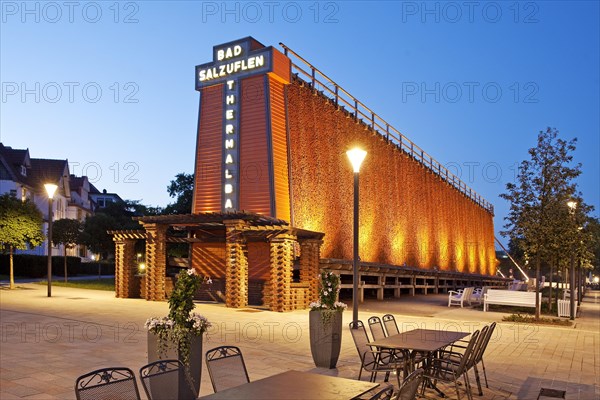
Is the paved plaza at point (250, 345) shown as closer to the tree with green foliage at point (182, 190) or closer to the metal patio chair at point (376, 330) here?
the metal patio chair at point (376, 330)

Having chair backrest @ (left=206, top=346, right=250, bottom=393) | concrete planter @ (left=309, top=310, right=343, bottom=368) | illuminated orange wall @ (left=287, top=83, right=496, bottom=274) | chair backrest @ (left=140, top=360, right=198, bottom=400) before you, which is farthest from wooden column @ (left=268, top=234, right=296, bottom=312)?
chair backrest @ (left=140, top=360, right=198, bottom=400)

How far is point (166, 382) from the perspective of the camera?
15.4ft

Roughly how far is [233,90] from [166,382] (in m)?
20.2

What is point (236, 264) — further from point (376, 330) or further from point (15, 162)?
point (15, 162)

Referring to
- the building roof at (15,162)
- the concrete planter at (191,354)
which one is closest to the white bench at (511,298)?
the concrete planter at (191,354)

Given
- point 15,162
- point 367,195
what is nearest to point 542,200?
point 367,195

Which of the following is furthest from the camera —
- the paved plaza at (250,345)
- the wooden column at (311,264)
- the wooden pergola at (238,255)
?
the wooden column at (311,264)

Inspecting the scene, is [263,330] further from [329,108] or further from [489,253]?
[489,253]

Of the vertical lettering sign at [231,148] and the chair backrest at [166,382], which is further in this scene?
the vertical lettering sign at [231,148]

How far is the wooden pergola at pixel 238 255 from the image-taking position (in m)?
18.6

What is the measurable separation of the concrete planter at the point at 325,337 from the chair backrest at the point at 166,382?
13.7 ft

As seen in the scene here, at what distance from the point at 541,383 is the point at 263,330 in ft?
23.2

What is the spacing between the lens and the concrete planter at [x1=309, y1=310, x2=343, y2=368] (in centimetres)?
900

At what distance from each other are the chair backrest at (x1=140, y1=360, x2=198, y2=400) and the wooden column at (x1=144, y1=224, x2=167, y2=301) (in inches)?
661
